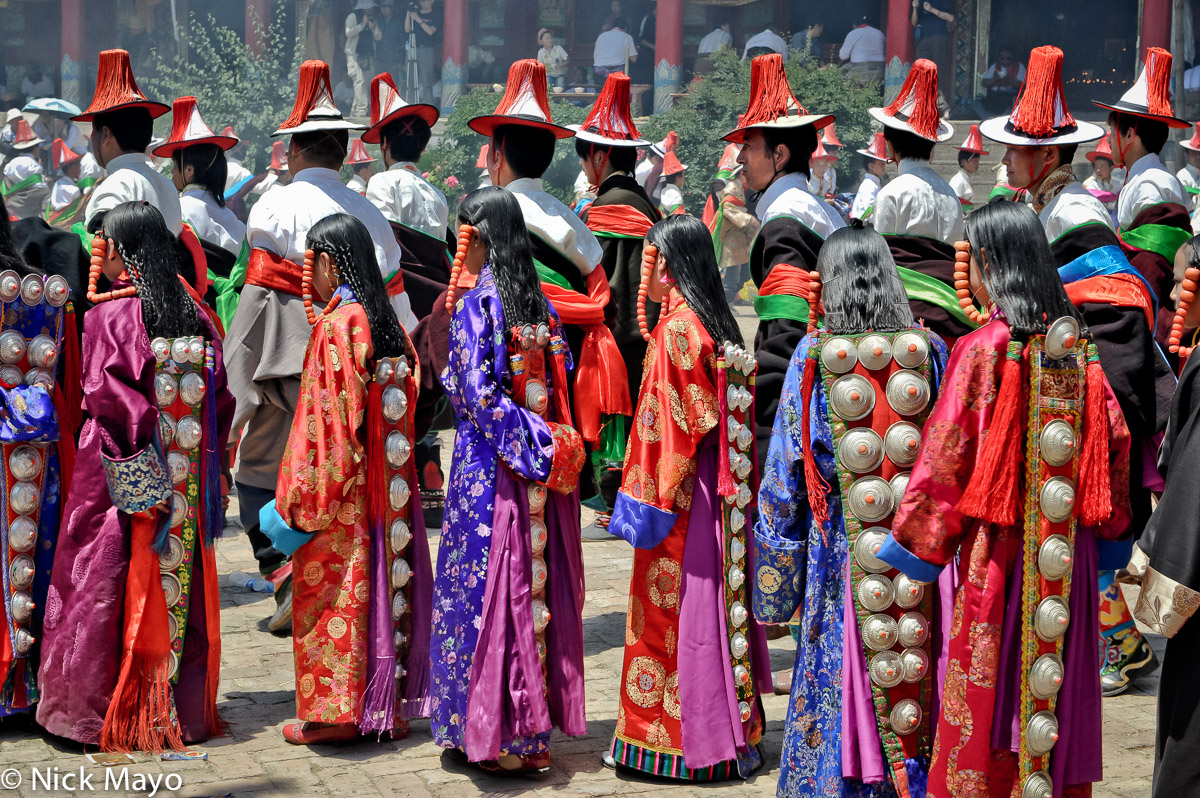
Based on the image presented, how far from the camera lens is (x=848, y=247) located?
3.56m

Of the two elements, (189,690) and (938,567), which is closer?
(938,567)

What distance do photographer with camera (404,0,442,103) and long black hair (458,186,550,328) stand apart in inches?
817

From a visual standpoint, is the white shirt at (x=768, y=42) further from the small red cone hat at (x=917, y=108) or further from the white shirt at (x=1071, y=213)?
the white shirt at (x=1071, y=213)

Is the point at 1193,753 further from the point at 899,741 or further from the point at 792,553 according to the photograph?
the point at 792,553

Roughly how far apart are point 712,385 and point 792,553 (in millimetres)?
595

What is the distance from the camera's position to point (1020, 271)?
315cm

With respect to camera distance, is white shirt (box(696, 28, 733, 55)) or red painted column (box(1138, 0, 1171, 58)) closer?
red painted column (box(1138, 0, 1171, 58))

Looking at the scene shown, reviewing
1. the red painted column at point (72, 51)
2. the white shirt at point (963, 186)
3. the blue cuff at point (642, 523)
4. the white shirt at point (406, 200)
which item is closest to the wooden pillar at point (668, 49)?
the white shirt at point (963, 186)

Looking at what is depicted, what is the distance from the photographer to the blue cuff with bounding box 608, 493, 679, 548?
3846 mm

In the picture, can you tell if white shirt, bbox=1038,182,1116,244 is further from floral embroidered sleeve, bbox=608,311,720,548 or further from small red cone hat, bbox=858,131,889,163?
small red cone hat, bbox=858,131,889,163

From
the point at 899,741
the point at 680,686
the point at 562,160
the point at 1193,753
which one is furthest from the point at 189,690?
the point at 562,160

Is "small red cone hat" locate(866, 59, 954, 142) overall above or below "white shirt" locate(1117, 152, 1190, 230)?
above

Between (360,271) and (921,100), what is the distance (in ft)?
9.47

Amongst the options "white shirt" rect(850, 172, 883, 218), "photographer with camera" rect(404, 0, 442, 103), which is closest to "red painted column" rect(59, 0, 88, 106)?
"photographer with camera" rect(404, 0, 442, 103)
